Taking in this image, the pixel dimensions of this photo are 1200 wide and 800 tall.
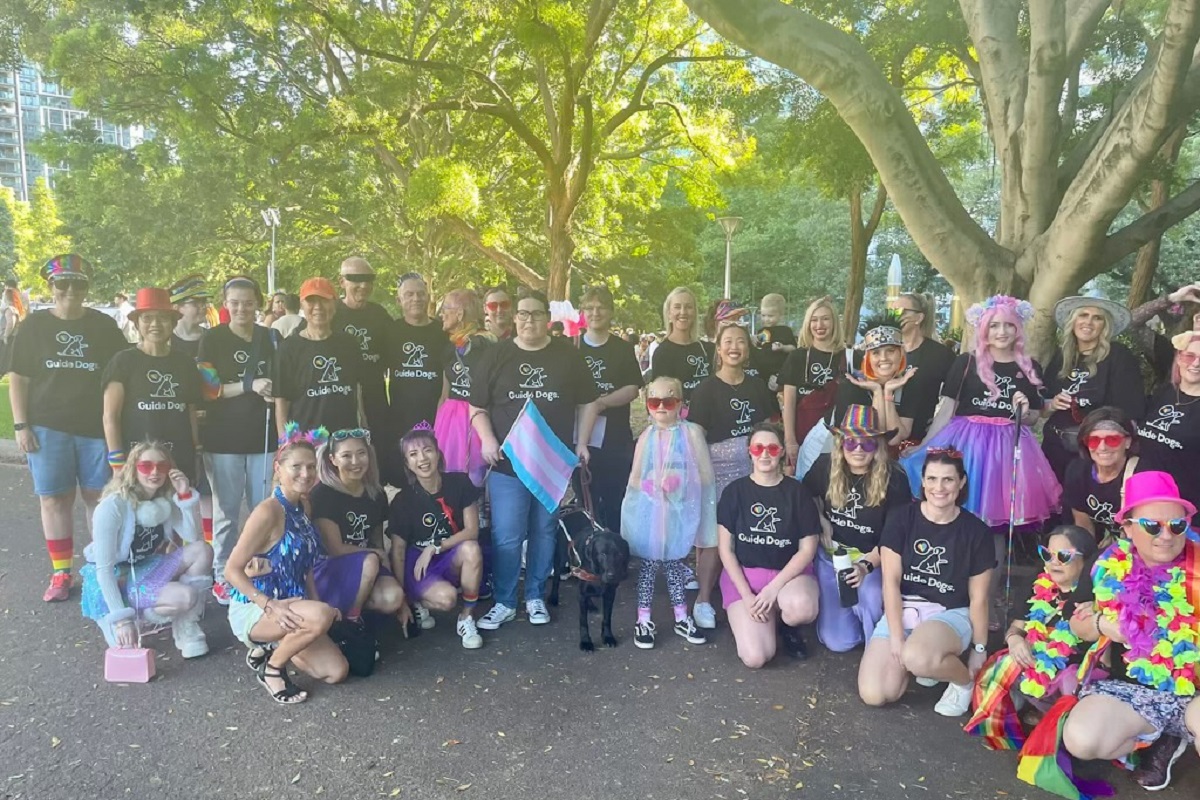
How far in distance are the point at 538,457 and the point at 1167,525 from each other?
309 cm

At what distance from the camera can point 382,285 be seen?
3338cm

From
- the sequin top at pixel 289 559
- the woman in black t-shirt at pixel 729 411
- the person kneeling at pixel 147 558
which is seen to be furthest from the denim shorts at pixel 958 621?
the person kneeling at pixel 147 558

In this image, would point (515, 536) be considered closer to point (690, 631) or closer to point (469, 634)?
point (469, 634)

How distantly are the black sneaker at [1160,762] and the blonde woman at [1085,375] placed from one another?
1858mm

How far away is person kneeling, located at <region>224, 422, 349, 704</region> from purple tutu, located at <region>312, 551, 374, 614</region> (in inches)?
3.6

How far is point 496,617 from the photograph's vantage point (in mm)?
4840

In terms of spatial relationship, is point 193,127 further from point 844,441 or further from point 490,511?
point 844,441

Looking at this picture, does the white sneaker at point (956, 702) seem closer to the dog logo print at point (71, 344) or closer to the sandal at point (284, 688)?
the sandal at point (284, 688)

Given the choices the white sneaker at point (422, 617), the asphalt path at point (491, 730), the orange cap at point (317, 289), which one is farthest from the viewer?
the orange cap at point (317, 289)

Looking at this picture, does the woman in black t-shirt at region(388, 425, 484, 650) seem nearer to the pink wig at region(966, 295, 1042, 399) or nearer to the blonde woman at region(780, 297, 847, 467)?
the blonde woman at region(780, 297, 847, 467)

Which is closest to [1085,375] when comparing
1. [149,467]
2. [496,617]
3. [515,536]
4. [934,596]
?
[934,596]

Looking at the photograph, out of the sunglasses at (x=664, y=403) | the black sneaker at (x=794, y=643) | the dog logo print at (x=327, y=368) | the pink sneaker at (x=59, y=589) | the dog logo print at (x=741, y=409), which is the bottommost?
the black sneaker at (x=794, y=643)

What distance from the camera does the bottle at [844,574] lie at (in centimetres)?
443

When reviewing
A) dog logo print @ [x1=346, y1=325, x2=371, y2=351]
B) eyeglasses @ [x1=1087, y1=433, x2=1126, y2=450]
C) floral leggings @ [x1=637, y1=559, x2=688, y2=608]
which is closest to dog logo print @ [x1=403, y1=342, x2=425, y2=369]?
dog logo print @ [x1=346, y1=325, x2=371, y2=351]
